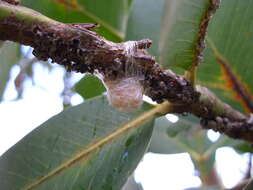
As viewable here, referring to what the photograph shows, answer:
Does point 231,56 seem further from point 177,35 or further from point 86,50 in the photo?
point 86,50

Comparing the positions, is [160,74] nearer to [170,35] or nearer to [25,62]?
[170,35]

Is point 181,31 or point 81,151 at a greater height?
point 181,31

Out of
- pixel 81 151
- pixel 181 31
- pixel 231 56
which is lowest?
pixel 81 151

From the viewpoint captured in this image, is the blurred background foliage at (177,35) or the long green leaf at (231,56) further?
the long green leaf at (231,56)

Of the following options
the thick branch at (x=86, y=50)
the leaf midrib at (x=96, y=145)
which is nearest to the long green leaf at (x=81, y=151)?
the leaf midrib at (x=96, y=145)

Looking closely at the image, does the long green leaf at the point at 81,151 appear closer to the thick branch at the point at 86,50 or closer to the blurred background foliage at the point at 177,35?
the blurred background foliage at the point at 177,35

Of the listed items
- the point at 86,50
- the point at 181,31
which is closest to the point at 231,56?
the point at 181,31

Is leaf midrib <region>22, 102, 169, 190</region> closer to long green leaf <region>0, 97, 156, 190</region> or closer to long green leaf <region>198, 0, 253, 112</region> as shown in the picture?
long green leaf <region>0, 97, 156, 190</region>
